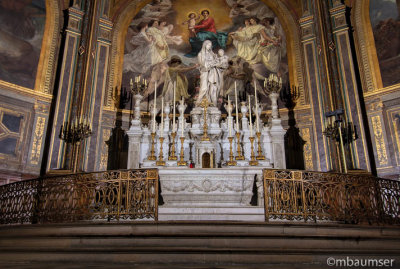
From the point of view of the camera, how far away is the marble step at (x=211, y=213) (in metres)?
7.07

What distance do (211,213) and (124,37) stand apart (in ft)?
32.5

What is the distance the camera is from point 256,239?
5473mm

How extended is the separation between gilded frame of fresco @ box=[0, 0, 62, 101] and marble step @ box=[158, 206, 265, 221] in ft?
23.3

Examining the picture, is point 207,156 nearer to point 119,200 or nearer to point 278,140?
point 278,140

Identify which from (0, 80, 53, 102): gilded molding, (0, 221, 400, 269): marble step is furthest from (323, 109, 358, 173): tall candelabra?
(0, 80, 53, 102): gilded molding

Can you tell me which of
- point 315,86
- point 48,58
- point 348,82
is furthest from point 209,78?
point 48,58

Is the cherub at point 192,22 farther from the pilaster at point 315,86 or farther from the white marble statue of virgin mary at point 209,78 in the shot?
the pilaster at point 315,86

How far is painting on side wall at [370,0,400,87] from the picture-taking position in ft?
37.5

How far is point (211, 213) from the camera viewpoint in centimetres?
711

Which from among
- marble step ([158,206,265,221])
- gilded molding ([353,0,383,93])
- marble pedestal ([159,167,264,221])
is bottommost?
marble step ([158,206,265,221])

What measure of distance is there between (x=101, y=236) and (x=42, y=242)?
1069 millimetres

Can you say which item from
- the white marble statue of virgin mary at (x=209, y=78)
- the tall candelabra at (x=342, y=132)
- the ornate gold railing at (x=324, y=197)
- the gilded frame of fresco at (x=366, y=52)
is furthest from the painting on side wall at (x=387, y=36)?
the ornate gold railing at (x=324, y=197)

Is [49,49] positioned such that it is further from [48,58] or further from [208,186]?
[208,186]

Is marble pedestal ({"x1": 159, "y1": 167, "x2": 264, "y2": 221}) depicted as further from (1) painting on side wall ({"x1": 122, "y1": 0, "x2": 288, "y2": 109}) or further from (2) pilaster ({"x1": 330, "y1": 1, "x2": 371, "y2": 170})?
(1) painting on side wall ({"x1": 122, "y1": 0, "x2": 288, "y2": 109})
